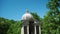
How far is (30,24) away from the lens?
21078 millimetres

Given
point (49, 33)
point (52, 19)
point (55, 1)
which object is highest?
point (55, 1)

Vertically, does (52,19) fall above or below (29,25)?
above

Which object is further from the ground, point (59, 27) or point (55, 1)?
point (55, 1)

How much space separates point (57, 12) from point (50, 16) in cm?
117

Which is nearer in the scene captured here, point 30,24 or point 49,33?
point 30,24

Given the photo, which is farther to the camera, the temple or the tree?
the tree

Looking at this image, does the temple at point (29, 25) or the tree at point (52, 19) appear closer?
the temple at point (29, 25)

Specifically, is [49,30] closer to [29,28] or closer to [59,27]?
[59,27]

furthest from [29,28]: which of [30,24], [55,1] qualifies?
[55,1]

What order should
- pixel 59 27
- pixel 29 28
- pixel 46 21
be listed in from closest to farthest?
pixel 29 28 < pixel 59 27 < pixel 46 21

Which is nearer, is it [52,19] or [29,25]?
[29,25]

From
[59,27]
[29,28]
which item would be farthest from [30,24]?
[59,27]

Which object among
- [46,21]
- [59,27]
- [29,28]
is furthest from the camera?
[46,21]

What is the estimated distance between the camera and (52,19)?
104 ft
